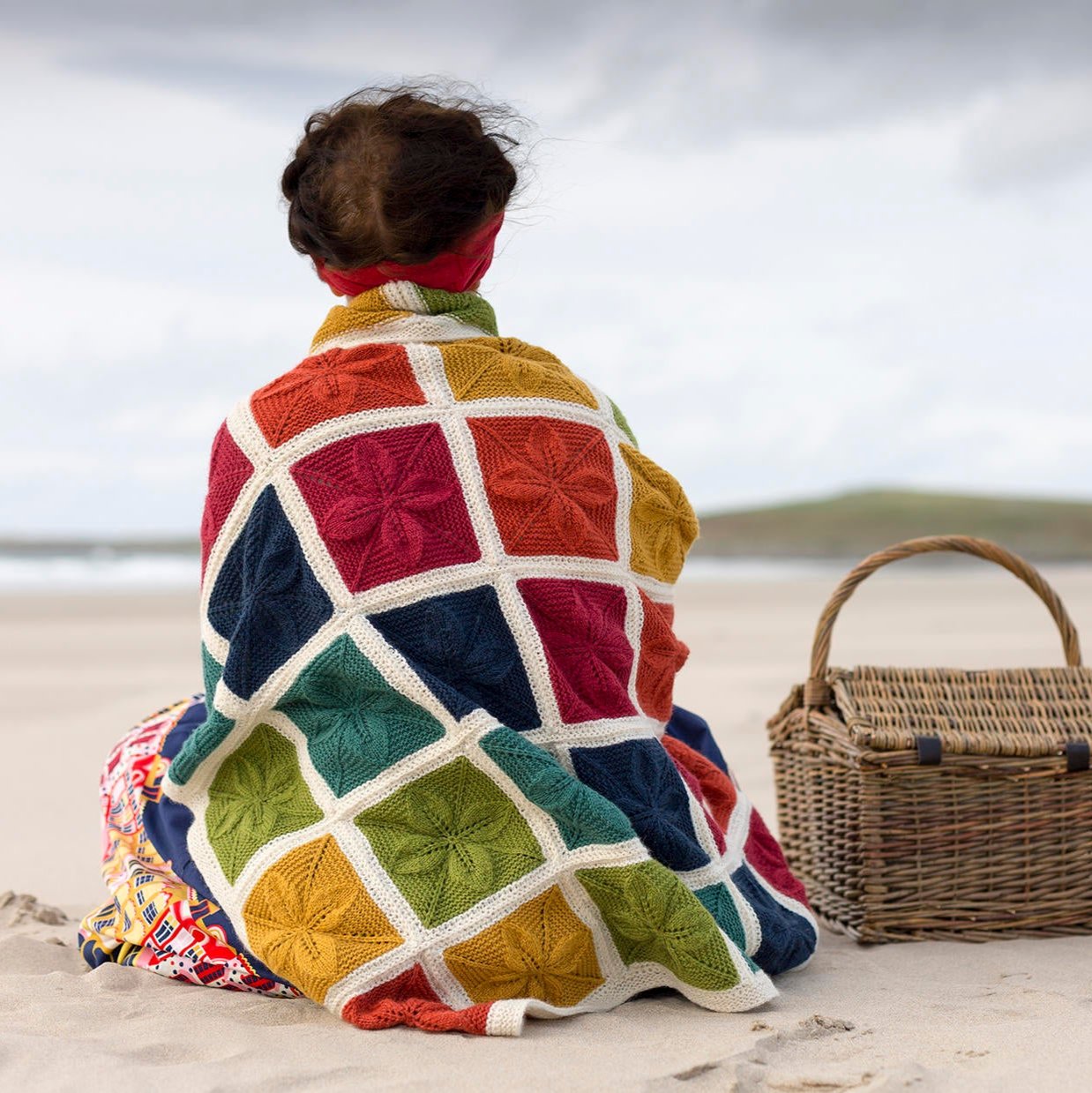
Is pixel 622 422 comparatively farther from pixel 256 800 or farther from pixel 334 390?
pixel 256 800

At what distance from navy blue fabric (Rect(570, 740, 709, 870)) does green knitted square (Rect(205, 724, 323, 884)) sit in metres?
0.43

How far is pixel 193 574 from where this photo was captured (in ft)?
47.7

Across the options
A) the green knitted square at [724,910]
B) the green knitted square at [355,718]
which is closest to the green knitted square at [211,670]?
the green knitted square at [355,718]

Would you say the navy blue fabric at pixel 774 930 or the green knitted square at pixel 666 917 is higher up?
the green knitted square at pixel 666 917

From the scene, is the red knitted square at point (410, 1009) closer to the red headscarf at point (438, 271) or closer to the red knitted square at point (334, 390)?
the red knitted square at point (334, 390)

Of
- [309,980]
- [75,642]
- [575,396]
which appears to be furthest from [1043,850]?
[75,642]

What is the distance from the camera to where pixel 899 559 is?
2.78 m

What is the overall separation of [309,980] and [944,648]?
591 cm

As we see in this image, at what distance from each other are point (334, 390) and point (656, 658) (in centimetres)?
70

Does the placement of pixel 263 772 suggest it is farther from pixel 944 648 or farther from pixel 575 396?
pixel 944 648

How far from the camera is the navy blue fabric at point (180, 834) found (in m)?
2.12

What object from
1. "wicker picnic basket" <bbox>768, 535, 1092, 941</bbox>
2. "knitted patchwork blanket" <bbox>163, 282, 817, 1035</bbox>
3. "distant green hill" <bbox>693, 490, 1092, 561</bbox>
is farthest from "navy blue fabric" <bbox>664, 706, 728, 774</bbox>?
"distant green hill" <bbox>693, 490, 1092, 561</bbox>

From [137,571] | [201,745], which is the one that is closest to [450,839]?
[201,745]

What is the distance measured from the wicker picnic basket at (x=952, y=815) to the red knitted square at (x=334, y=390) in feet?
3.66
